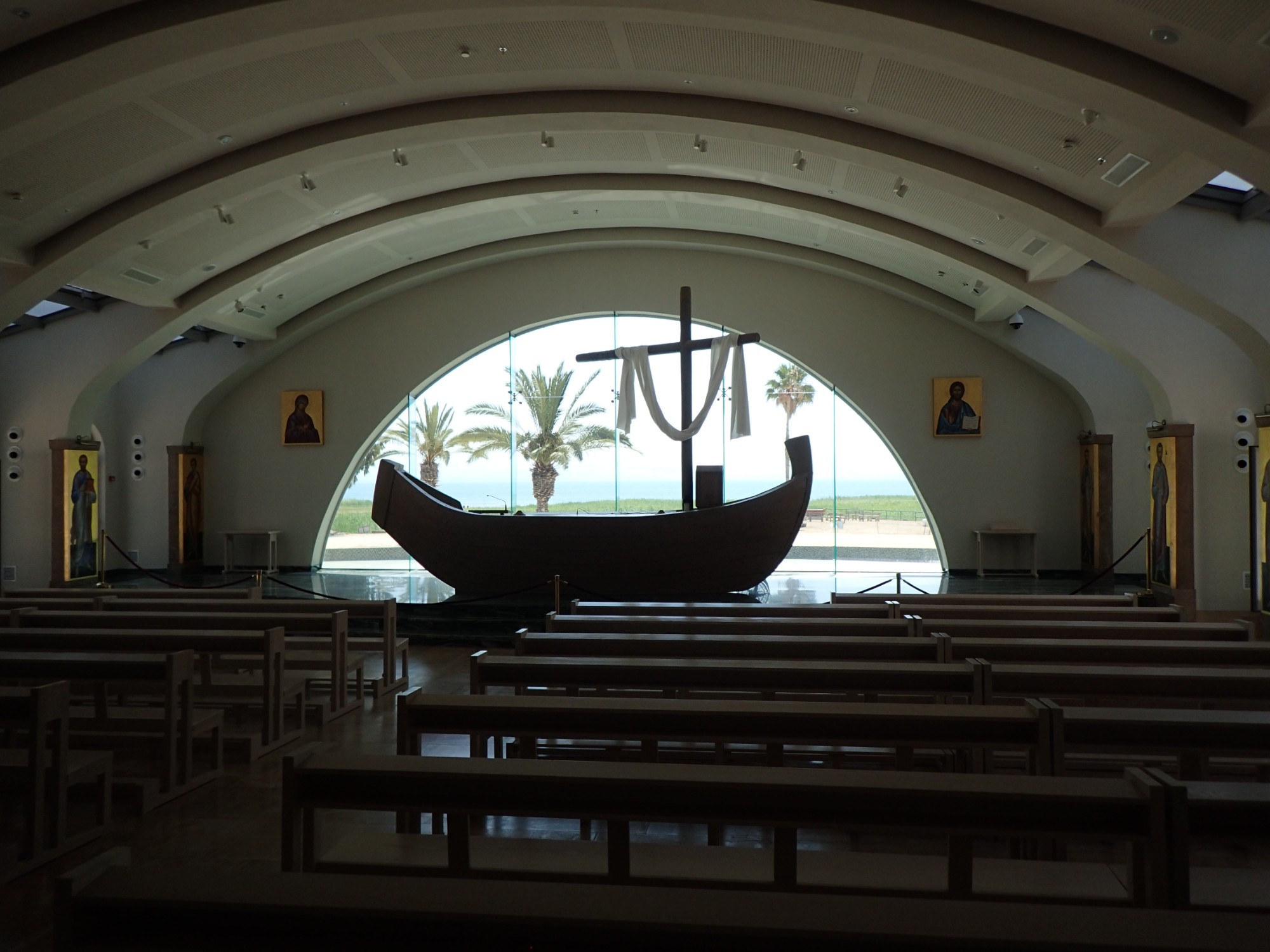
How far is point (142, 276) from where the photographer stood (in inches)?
407

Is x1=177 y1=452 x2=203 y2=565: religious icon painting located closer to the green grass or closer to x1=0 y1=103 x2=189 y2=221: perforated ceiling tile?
the green grass

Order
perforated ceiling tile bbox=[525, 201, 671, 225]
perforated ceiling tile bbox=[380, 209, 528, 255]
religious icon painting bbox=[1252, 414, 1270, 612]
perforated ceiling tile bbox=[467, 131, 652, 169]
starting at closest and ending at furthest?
religious icon painting bbox=[1252, 414, 1270, 612] → perforated ceiling tile bbox=[467, 131, 652, 169] → perforated ceiling tile bbox=[525, 201, 671, 225] → perforated ceiling tile bbox=[380, 209, 528, 255]

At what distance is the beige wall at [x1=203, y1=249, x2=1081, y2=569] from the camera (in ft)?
42.1

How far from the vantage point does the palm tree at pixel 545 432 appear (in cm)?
1438

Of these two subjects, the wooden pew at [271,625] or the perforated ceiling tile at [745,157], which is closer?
the wooden pew at [271,625]

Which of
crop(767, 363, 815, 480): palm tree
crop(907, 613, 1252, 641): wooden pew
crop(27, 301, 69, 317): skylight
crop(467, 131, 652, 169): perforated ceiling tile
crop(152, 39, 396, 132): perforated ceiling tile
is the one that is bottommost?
crop(907, 613, 1252, 641): wooden pew

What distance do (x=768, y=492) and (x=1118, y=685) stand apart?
6.32 meters

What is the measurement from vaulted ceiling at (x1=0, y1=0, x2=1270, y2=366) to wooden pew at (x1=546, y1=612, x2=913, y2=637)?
379 centimetres

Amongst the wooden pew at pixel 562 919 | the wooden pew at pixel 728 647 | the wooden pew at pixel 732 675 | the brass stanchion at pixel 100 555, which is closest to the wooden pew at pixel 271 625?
the wooden pew at pixel 728 647

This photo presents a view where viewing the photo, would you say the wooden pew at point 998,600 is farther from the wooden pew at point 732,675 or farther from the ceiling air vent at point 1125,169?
the ceiling air vent at point 1125,169

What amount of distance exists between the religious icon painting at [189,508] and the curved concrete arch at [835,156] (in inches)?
225

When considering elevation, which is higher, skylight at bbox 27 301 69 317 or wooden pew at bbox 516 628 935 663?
skylight at bbox 27 301 69 317

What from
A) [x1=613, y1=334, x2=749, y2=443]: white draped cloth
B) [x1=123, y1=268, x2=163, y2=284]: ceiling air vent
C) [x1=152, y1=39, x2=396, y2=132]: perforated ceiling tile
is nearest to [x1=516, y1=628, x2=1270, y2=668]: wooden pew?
[x1=152, y1=39, x2=396, y2=132]: perforated ceiling tile

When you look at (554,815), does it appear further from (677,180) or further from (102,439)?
(102,439)
